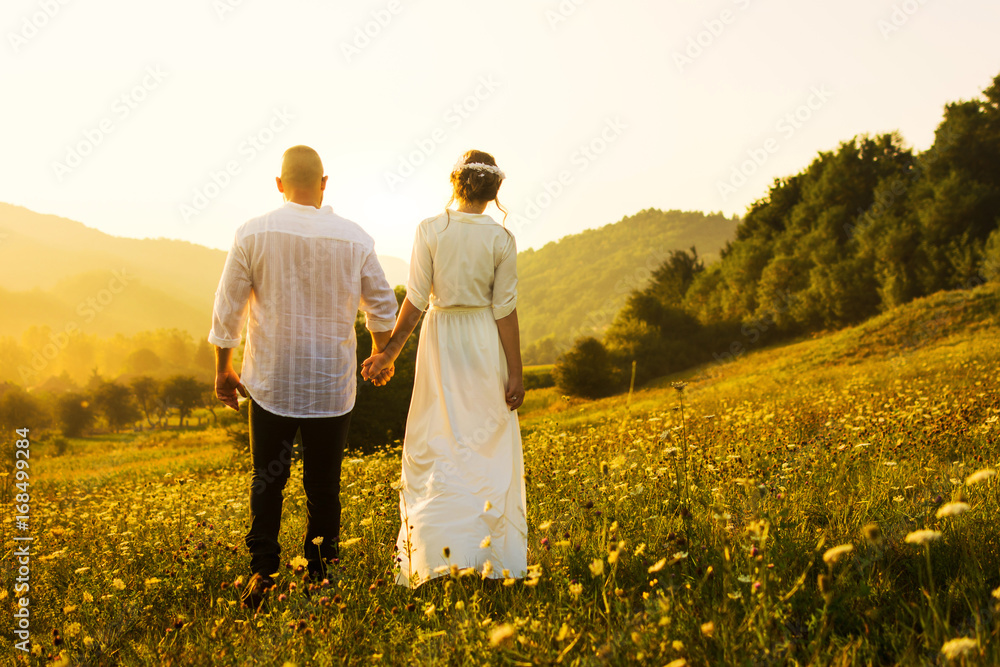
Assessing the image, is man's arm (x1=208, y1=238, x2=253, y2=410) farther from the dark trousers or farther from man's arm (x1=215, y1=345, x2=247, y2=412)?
the dark trousers

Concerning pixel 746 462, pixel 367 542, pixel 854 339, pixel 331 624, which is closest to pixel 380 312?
pixel 367 542

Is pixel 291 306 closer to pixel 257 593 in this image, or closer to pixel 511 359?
pixel 511 359

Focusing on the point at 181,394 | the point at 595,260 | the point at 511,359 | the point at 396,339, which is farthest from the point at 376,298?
the point at 595,260

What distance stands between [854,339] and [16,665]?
25868 mm

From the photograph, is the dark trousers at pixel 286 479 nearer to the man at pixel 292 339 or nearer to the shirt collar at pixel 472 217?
the man at pixel 292 339

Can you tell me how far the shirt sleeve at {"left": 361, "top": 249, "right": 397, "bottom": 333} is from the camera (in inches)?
129

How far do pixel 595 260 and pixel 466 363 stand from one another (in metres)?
165

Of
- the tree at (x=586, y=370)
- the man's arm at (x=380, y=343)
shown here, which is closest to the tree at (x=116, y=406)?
the tree at (x=586, y=370)

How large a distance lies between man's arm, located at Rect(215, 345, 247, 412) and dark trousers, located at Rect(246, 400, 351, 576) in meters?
0.13

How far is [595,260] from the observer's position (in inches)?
6467

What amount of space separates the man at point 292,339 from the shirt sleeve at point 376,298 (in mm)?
130

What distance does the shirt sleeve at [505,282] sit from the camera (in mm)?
3334

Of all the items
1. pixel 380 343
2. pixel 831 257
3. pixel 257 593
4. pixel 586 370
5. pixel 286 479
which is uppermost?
pixel 831 257

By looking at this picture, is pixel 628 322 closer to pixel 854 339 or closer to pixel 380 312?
pixel 854 339
